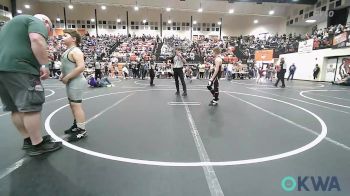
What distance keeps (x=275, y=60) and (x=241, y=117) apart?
24380mm

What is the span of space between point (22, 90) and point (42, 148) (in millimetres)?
765

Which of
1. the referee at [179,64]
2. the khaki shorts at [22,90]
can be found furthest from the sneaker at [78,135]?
the referee at [179,64]

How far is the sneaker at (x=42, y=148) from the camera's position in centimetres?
271

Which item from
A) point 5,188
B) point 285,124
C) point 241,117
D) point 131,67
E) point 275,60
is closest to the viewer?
point 5,188

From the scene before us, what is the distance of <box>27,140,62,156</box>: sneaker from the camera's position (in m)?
2.71

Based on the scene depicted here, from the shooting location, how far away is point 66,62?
3270 millimetres

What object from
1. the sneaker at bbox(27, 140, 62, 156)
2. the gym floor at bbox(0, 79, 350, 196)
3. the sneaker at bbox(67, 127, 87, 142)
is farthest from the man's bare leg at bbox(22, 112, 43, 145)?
the sneaker at bbox(67, 127, 87, 142)

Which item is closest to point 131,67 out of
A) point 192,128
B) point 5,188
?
point 192,128

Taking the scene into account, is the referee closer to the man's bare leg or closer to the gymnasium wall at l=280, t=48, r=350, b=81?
the man's bare leg

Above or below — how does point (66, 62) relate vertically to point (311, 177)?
above

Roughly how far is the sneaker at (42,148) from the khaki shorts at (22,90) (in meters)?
0.49

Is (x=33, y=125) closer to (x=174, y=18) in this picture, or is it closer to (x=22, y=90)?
(x=22, y=90)

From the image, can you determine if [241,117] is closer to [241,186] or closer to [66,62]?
[241,186]

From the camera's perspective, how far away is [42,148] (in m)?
2.75
